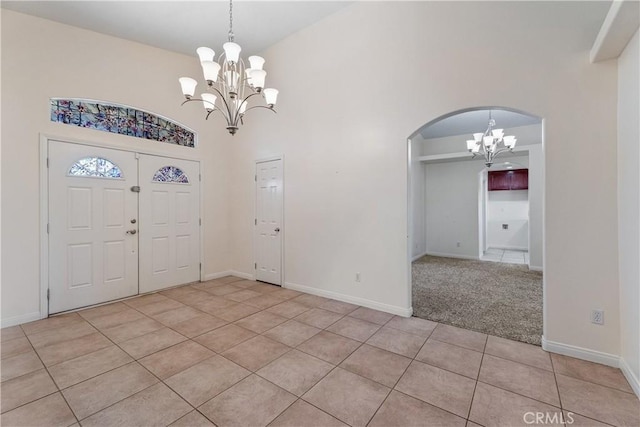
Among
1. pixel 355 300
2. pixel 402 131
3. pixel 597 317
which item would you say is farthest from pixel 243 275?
pixel 597 317

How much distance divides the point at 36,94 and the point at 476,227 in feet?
28.8

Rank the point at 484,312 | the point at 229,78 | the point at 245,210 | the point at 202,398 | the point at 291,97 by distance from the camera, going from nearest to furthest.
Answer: the point at 202,398, the point at 229,78, the point at 484,312, the point at 291,97, the point at 245,210

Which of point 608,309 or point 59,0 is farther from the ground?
point 59,0

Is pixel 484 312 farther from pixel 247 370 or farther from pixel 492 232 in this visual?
pixel 492 232

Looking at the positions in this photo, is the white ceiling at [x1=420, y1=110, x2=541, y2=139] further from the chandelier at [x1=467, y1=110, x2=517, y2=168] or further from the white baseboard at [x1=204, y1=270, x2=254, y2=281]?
the white baseboard at [x1=204, y1=270, x2=254, y2=281]

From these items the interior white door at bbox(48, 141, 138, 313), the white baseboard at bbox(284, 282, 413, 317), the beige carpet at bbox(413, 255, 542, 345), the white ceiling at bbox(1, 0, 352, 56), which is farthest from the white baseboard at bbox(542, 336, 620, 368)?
the interior white door at bbox(48, 141, 138, 313)

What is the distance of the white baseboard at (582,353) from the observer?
7.52ft

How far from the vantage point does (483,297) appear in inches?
161

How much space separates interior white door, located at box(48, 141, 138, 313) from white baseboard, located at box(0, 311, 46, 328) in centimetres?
14

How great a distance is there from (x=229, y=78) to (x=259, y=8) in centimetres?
164

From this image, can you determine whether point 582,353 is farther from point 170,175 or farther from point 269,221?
point 170,175

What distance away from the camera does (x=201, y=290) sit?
4449mm

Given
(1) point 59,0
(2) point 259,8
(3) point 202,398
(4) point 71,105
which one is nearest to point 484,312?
(3) point 202,398

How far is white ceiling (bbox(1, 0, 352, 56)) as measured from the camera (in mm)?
3309
